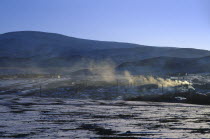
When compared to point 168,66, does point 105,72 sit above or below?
below

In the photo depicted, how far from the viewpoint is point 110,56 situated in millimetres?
189500

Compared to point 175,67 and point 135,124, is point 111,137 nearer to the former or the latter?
point 135,124

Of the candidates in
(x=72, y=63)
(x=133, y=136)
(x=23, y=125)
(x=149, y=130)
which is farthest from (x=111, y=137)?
(x=72, y=63)

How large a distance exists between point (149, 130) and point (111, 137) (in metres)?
2.27

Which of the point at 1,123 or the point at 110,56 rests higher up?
the point at 110,56

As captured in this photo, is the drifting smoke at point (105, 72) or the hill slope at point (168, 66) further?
the hill slope at point (168, 66)

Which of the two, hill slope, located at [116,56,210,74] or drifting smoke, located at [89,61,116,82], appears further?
hill slope, located at [116,56,210,74]

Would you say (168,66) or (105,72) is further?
(168,66)

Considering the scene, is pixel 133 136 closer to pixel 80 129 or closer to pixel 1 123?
pixel 80 129

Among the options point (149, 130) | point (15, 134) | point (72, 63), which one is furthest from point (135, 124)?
point (72, 63)

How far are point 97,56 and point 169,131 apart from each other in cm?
17564

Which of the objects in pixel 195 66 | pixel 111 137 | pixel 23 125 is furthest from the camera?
pixel 195 66

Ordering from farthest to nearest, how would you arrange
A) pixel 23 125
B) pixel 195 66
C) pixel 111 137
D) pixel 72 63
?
pixel 72 63, pixel 195 66, pixel 23 125, pixel 111 137

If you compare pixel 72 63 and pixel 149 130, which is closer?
pixel 149 130
